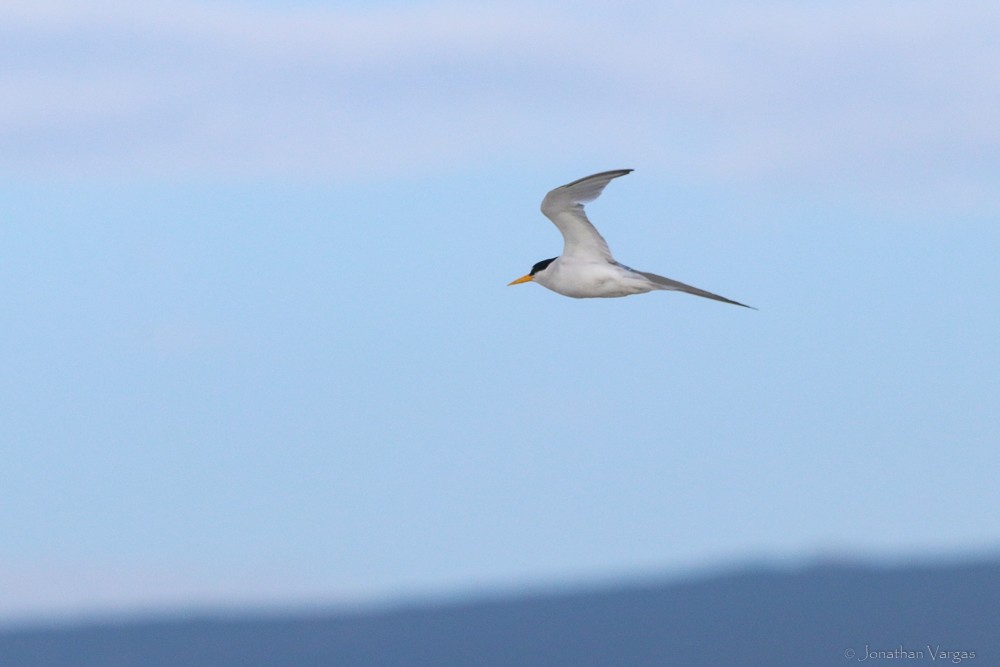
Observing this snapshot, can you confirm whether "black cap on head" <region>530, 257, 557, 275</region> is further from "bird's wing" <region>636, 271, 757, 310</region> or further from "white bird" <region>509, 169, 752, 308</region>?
"bird's wing" <region>636, 271, 757, 310</region>

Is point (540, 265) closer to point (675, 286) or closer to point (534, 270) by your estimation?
point (534, 270)

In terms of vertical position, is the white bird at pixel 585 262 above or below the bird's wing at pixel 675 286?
above

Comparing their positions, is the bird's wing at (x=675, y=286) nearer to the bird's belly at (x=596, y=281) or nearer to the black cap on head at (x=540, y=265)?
the bird's belly at (x=596, y=281)

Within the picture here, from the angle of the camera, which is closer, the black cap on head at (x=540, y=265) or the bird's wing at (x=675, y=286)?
the bird's wing at (x=675, y=286)

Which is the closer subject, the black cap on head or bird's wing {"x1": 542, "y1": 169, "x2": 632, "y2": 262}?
bird's wing {"x1": 542, "y1": 169, "x2": 632, "y2": 262}

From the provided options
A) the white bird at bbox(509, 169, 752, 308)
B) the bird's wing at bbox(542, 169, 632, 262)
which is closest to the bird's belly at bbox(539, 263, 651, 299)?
the white bird at bbox(509, 169, 752, 308)

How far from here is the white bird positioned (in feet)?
63.6

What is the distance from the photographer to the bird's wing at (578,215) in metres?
19.2

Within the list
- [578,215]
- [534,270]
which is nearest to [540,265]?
[534,270]

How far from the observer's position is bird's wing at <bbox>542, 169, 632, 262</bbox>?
63.0 feet

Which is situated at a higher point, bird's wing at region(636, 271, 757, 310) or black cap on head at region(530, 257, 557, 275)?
black cap on head at region(530, 257, 557, 275)

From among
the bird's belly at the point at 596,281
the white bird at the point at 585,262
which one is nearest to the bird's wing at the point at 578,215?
the white bird at the point at 585,262

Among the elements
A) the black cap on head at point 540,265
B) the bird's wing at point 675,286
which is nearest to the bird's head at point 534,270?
the black cap on head at point 540,265

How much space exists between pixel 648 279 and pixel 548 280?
2.33 meters
